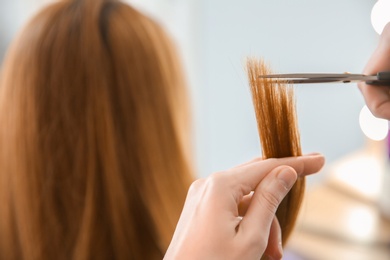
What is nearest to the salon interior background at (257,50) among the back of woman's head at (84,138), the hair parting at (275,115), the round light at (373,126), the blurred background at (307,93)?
the blurred background at (307,93)

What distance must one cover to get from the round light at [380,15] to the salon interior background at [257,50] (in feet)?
0.22

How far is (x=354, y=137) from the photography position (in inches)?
68.0

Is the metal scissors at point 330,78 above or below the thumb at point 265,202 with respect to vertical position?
above

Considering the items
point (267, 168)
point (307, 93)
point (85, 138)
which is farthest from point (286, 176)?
point (307, 93)

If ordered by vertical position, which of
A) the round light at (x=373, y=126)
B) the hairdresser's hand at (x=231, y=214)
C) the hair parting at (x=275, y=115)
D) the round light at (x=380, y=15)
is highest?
the round light at (x=380, y=15)

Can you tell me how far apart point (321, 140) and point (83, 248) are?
117 centimetres

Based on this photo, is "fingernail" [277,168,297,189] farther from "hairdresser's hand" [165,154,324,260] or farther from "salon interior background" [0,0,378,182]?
"salon interior background" [0,0,378,182]

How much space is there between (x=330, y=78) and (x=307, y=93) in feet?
4.17

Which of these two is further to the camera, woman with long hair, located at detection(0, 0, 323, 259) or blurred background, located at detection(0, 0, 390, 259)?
blurred background, located at detection(0, 0, 390, 259)

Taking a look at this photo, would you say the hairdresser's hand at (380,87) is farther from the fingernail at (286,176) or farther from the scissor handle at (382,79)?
the fingernail at (286,176)

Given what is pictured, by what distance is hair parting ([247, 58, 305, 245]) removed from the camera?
1.53 feet

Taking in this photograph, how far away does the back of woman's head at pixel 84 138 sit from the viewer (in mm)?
811

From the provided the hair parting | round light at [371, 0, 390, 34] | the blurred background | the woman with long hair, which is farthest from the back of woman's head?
round light at [371, 0, 390, 34]

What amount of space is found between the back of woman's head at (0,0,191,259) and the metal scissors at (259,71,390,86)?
0.42 m
